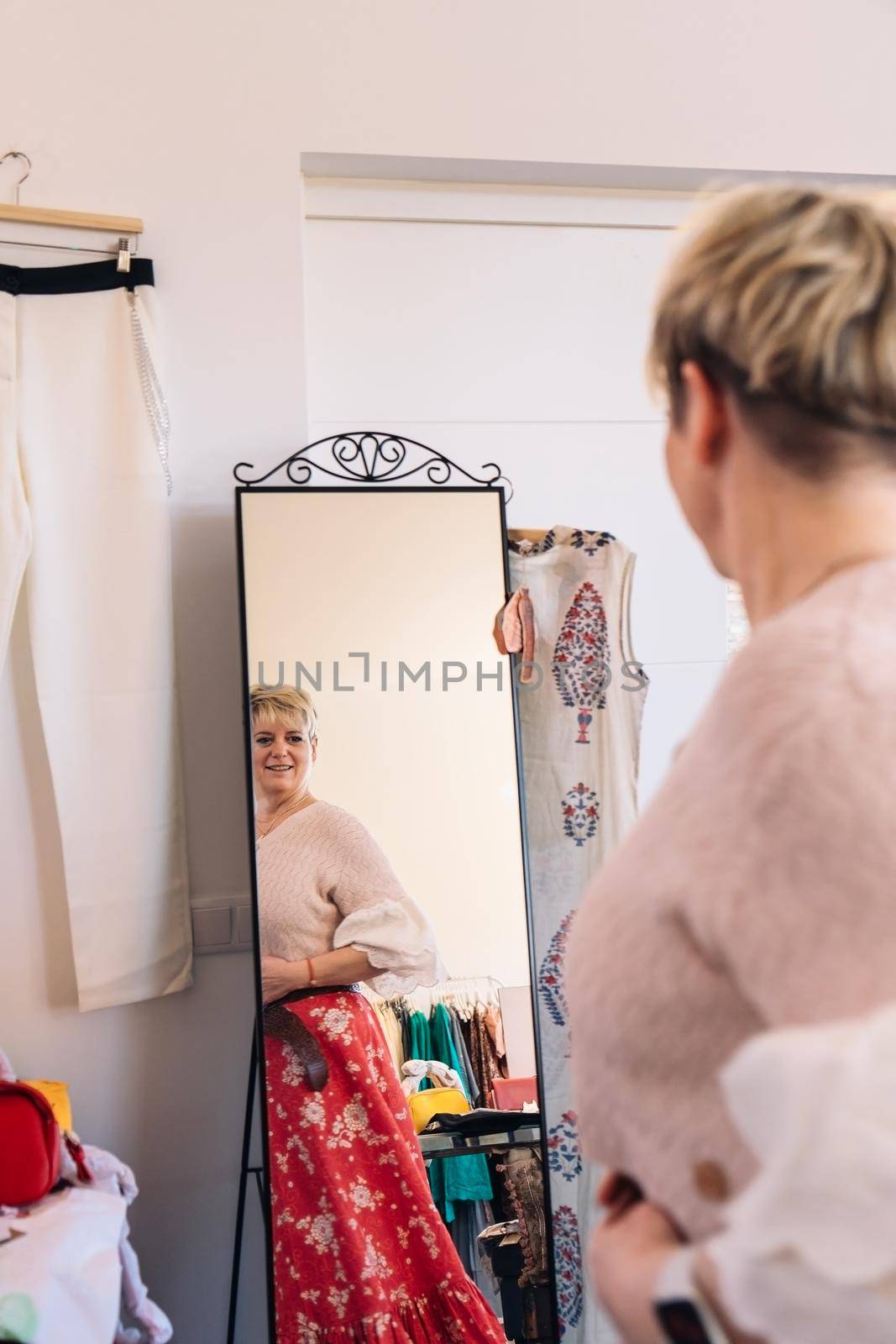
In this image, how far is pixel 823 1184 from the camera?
1.85 feet

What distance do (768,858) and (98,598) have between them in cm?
170

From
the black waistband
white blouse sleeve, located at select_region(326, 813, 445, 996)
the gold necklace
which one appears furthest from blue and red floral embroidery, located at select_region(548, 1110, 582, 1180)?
the black waistband

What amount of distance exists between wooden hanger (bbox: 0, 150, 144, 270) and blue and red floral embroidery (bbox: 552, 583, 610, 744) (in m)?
1.09

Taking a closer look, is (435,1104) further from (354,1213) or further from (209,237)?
(209,237)

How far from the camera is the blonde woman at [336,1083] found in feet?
6.11

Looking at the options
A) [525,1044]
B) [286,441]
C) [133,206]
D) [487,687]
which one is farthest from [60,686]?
[525,1044]

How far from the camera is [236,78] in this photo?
218 cm

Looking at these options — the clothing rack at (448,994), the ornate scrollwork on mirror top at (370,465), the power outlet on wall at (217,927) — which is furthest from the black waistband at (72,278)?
the clothing rack at (448,994)

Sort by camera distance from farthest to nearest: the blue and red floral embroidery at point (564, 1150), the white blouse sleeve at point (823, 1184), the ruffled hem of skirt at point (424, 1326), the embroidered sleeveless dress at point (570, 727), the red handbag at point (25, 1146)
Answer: the embroidered sleeveless dress at point (570, 727) < the blue and red floral embroidery at point (564, 1150) < the ruffled hem of skirt at point (424, 1326) < the red handbag at point (25, 1146) < the white blouse sleeve at point (823, 1184)

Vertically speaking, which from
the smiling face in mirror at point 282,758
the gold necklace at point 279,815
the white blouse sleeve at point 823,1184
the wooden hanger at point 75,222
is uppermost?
the wooden hanger at point 75,222

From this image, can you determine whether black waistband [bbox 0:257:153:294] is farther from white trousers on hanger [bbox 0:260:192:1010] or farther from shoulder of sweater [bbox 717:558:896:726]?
shoulder of sweater [bbox 717:558:896:726]

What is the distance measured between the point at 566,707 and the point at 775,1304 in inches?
65.1

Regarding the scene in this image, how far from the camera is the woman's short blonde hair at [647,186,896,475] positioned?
0.69 m

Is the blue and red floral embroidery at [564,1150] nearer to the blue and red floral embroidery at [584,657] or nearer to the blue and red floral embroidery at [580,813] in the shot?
the blue and red floral embroidery at [580,813]
